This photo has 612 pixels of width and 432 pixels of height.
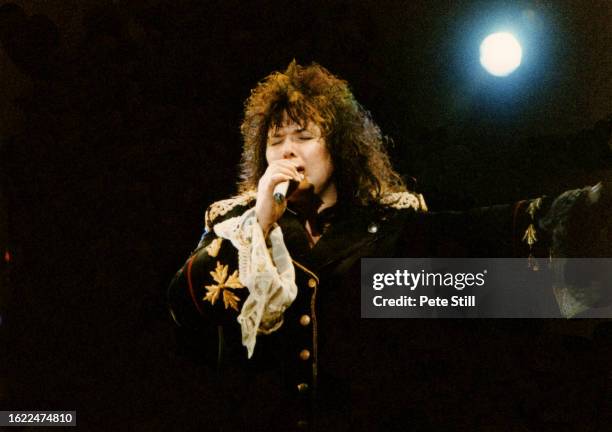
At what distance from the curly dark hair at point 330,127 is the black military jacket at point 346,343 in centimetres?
10

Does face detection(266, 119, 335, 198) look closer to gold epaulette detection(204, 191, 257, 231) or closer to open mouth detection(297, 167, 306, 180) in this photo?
open mouth detection(297, 167, 306, 180)

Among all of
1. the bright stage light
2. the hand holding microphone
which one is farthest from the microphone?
the bright stage light

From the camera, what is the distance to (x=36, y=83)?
1.82 m

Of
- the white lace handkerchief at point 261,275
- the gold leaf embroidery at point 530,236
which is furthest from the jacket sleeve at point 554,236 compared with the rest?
the white lace handkerchief at point 261,275

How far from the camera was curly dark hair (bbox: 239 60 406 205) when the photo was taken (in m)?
1.64

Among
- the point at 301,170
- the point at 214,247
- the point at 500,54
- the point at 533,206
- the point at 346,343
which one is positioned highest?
the point at 500,54

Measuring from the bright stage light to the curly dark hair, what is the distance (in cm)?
43

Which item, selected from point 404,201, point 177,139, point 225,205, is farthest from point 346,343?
point 177,139

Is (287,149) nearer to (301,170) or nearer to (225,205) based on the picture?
(301,170)

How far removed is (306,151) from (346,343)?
1.94 feet

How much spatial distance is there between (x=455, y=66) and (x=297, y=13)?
1.81ft

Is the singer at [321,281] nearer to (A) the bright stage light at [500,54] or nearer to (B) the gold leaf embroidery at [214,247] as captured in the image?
(B) the gold leaf embroidery at [214,247]

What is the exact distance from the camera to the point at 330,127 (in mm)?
1642

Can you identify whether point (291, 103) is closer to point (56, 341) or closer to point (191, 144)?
point (191, 144)
